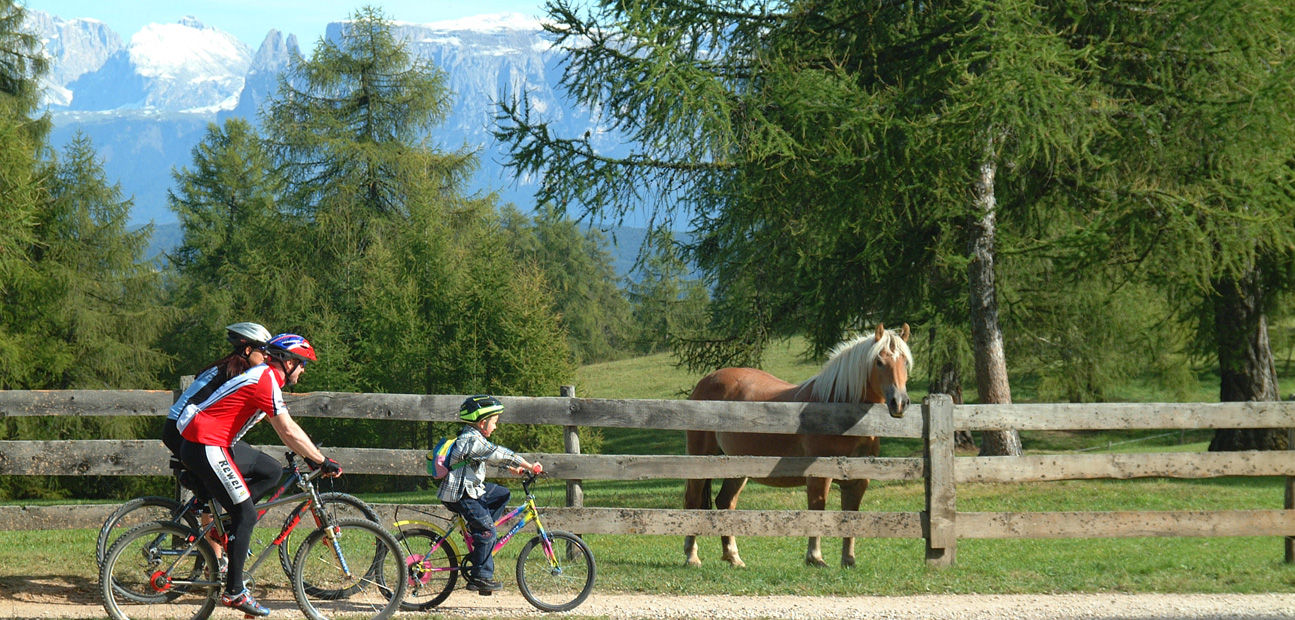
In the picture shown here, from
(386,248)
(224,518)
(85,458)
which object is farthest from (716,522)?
(386,248)

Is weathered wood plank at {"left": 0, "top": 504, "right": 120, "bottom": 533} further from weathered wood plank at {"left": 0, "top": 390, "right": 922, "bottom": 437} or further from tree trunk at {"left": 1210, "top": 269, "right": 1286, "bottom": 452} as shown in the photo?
tree trunk at {"left": 1210, "top": 269, "right": 1286, "bottom": 452}

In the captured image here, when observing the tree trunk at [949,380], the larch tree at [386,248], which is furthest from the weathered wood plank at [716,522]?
the larch tree at [386,248]

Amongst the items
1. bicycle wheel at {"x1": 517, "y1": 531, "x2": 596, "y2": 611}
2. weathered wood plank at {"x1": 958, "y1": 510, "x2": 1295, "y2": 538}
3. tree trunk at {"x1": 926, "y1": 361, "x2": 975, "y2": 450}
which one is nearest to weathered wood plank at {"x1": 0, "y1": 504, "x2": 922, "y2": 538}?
weathered wood plank at {"x1": 958, "y1": 510, "x2": 1295, "y2": 538}

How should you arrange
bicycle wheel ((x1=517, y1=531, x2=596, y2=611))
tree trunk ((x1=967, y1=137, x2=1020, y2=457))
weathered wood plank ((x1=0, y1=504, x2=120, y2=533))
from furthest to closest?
tree trunk ((x1=967, y1=137, x2=1020, y2=457)), weathered wood plank ((x1=0, y1=504, x2=120, y2=533)), bicycle wheel ((x1=517, y1=531, x2=596, y2=611))

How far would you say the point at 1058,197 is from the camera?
13.7 metres

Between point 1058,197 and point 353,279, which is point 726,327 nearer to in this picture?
point 1058,197

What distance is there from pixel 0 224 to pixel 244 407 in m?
17.4

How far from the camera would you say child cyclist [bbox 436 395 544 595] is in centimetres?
641

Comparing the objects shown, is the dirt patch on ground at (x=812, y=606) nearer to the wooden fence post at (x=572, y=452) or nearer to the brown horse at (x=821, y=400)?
the wooden fence post at (x=572, y=452)

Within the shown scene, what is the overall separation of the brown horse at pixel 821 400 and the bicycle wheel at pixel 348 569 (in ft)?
10.1

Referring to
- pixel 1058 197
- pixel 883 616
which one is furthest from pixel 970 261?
pixel 883 616

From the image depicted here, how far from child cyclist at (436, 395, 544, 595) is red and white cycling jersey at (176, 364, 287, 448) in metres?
1.21

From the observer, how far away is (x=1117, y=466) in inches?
320

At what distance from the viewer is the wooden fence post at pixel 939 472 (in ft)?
25.6
